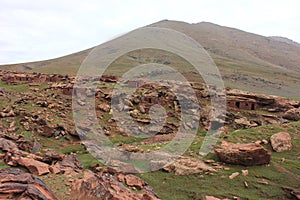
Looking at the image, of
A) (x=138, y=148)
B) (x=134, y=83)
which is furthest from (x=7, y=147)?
(x=134, y=83)

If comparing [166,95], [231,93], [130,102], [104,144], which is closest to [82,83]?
[130,102]

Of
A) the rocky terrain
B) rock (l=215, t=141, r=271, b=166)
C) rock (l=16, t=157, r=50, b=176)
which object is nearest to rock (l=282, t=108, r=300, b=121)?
the rocky terrain

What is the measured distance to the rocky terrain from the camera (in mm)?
11984

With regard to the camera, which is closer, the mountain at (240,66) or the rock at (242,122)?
the rock at (242,122)

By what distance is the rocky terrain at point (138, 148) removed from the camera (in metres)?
12.0

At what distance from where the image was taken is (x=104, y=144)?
2531 centimetres

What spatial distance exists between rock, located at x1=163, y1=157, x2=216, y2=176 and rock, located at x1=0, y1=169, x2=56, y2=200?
29.5 feet

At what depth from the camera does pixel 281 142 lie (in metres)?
20.7

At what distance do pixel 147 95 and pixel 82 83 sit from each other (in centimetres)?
909

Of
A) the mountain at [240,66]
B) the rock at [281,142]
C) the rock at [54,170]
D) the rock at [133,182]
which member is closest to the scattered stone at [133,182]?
the rock at [133,182]

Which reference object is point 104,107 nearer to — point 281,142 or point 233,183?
point 281,142

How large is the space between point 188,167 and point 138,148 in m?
4.90

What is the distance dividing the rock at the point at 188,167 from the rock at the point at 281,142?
643cm

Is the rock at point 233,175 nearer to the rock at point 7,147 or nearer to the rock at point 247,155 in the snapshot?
the rock at point 247,155
